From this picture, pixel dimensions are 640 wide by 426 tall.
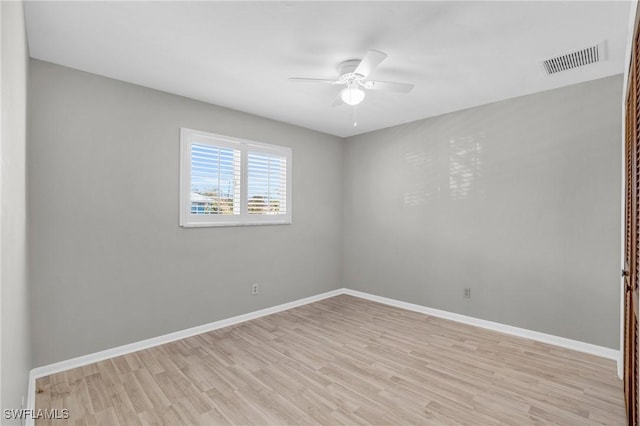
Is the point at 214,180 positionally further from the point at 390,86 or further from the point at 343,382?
the point at 343,382

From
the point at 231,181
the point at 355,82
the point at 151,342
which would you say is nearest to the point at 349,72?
the point at 355,82

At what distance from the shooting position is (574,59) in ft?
8.63

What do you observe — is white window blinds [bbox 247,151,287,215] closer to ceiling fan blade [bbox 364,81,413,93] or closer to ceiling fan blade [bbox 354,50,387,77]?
ceiling fan blade [bbox 364,81,413,93]

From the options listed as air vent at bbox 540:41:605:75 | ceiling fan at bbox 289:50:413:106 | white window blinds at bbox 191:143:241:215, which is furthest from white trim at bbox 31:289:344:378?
air vent at bbox 540:41:605:75

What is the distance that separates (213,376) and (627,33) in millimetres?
4010

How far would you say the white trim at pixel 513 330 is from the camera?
302cm

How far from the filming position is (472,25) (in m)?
2.18

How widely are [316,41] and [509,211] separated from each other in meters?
2.77

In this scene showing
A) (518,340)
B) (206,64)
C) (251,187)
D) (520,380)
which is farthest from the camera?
(251,187)

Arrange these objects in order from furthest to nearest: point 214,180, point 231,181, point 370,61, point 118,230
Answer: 1. point 231,181
2. point 214,180
3. point 118,230
4. point 370,61

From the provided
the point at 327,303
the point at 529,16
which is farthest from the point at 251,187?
the point at 529,16

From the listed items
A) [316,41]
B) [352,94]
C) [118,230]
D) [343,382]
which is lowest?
[343,382]

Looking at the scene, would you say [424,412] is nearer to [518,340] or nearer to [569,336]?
[518,340]

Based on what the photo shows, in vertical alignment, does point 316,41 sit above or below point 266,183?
above
